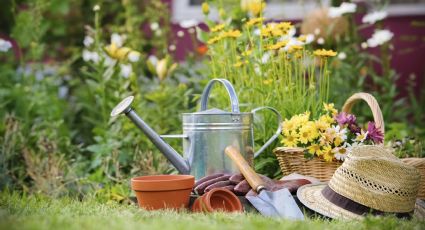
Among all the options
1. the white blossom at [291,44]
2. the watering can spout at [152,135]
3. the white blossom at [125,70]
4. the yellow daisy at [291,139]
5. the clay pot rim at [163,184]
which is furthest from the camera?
the white blossom at [125,70]

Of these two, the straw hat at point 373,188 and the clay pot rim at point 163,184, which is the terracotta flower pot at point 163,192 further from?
the straw hat at point 373,188

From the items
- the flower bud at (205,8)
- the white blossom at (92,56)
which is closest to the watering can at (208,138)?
the flower bud at (205,8)

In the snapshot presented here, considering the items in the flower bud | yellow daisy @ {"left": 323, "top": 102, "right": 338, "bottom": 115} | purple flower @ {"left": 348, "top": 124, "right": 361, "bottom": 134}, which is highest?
the flower bud

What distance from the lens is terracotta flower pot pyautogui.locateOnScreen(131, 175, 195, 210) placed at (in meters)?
2.69

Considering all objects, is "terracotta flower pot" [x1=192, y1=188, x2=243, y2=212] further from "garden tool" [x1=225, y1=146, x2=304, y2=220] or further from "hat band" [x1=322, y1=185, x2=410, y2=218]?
"hat band" [x1=322, y1=185, x2=410, y2=218]

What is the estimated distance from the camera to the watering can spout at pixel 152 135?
2998mm

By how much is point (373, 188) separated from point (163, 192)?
0.88 meters

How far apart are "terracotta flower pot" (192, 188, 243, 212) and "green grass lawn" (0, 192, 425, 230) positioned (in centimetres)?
15

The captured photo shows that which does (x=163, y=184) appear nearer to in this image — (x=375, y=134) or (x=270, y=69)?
(x=375, y=134)

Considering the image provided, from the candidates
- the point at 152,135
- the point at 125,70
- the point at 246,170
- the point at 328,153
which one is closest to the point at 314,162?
the point at 328,153

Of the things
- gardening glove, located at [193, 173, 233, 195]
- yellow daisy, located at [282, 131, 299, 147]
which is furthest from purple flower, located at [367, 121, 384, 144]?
gardening glove, located at [193, 173, 233, 195]

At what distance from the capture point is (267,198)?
107 inches

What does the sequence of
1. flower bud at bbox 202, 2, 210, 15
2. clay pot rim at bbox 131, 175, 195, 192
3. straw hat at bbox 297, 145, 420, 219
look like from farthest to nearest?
flower bud at bbox 202, 2, 210, 15 → clay pot rim at bbox 131, 175, 195, 192 → straw hat at bbox 297, 145, 420, 219

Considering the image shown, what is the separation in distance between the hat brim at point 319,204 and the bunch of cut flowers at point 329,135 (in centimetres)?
27
